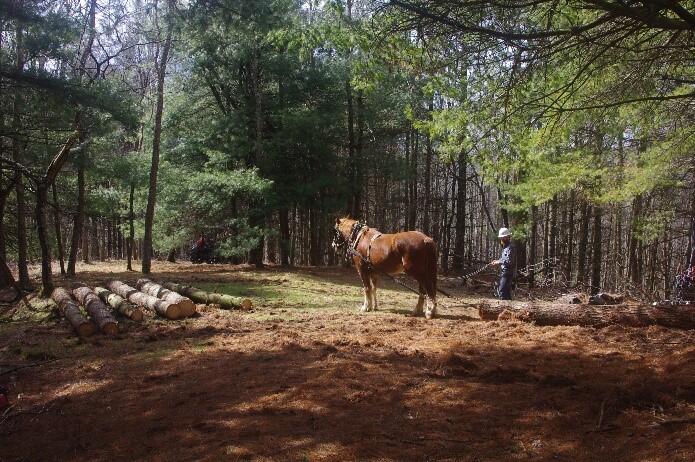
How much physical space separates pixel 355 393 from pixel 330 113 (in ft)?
53.4

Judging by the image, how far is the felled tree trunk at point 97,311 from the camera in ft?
28.1

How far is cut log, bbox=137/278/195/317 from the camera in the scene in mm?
9648

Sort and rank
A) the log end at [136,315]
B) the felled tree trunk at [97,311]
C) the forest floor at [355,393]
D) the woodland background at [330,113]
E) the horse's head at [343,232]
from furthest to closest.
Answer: the horse's head at [343,232] → the log end at [136,315] → the felled tree trunk at [97,311] → the woodland background at [330,113] → the forest floor at [355,393]

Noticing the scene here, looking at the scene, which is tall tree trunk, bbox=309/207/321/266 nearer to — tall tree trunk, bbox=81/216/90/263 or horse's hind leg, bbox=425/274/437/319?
tall tree trunk, bbox=81/216/90/263

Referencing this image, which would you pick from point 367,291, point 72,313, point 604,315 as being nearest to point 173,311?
point 72,313

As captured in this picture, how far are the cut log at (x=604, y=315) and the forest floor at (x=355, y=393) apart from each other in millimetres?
382

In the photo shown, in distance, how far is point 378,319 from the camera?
29.6 feet

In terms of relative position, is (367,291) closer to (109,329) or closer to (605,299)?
(605,299)

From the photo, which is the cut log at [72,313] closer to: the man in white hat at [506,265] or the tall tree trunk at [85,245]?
the man in white hat at [506,265]

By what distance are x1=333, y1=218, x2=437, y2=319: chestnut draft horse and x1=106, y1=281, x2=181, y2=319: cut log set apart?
12.5 feet

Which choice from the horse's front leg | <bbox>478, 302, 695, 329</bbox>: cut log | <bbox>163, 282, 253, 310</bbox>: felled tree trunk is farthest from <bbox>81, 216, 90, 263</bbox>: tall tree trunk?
<bbox>478, 302, 695, 329</bbox>: cut log

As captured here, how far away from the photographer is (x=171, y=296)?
9.99m

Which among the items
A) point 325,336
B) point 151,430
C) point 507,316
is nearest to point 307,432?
point 151,430

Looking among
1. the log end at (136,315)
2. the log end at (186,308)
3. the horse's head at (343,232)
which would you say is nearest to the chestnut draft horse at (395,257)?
the horse's head at (343,232)
